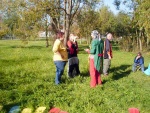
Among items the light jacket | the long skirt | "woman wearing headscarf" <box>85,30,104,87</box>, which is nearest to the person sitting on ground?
the long skirt

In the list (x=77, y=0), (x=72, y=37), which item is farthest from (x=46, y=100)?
(x=77, y=0)

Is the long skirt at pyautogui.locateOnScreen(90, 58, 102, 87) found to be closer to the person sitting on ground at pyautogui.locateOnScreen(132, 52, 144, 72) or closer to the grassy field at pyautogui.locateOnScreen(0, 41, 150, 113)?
the grassy field at pyautogui.locateOnScreen(0, 41, 150, 113)

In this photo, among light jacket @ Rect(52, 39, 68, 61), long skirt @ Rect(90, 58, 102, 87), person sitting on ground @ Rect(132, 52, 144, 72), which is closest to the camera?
light jacket @ Rect(52, 39, 68, 61)

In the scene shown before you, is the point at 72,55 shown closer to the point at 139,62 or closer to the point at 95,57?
the point at 95,57

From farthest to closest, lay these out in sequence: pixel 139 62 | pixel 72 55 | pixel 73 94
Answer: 1. pixel 139 62
2. pixel 72 55
3. pixel 73 94

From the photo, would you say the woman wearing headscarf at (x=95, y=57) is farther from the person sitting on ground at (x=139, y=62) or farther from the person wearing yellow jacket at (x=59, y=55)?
the person sitting on ground at (x=139, y=62)

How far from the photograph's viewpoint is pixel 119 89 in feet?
28.2

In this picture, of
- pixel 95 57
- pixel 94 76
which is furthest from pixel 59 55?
pixel 94 76

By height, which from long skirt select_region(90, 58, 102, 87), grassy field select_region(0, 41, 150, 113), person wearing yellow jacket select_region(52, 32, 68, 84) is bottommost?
grassy field select_region(0, 41, 150, 113)

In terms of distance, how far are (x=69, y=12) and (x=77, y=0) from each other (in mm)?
2029

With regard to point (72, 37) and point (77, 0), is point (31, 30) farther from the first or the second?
point (72, 37)

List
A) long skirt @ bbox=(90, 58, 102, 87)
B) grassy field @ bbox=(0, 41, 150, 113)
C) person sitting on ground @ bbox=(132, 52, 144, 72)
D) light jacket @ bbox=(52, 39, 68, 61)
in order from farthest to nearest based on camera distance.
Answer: person sitting on ground @ bbox=(132, 52, 144, 72) → long skirt @ bbox=(90, 58, 102, 87) → light jacket @ bbox=(52, 39, 68, 61) → grassy field @ bbox=(0, 41, 150, 113)

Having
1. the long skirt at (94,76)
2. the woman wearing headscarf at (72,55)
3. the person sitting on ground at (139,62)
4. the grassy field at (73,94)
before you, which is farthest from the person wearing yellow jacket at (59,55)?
the person sitting on ground at (139,62)

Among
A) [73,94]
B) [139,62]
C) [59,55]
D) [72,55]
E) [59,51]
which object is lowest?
[73,94]
